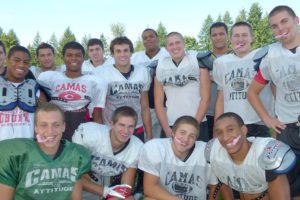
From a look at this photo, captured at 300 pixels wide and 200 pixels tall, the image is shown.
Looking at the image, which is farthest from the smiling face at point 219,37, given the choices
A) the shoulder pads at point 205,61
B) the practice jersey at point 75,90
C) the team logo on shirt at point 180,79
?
the practice jersey at point 75,90

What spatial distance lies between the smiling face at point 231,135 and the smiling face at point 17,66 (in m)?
2.47

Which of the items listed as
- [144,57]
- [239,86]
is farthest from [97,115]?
[239,86]

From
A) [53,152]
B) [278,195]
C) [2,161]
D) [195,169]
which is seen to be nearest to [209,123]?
[195,169]

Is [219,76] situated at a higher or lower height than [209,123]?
higher

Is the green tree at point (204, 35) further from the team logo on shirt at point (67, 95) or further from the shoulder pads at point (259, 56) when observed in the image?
the shoulder pads at point (259, 56)

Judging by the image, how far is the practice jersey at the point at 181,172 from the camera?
4920 mm

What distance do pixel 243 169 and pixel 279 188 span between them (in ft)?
1.29

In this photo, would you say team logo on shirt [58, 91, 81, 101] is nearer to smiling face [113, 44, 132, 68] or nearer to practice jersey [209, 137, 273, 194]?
smiling face [113, 44, 132, 68]

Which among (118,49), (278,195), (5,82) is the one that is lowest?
(278,195)

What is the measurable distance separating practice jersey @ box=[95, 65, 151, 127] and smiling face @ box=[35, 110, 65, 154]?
1.73 metres

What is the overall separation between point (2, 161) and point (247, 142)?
246cm

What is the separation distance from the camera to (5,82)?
5234mm

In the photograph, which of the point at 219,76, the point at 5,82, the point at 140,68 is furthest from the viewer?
the point at 140,68

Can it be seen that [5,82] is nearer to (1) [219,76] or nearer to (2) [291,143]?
(1) [219,76]
